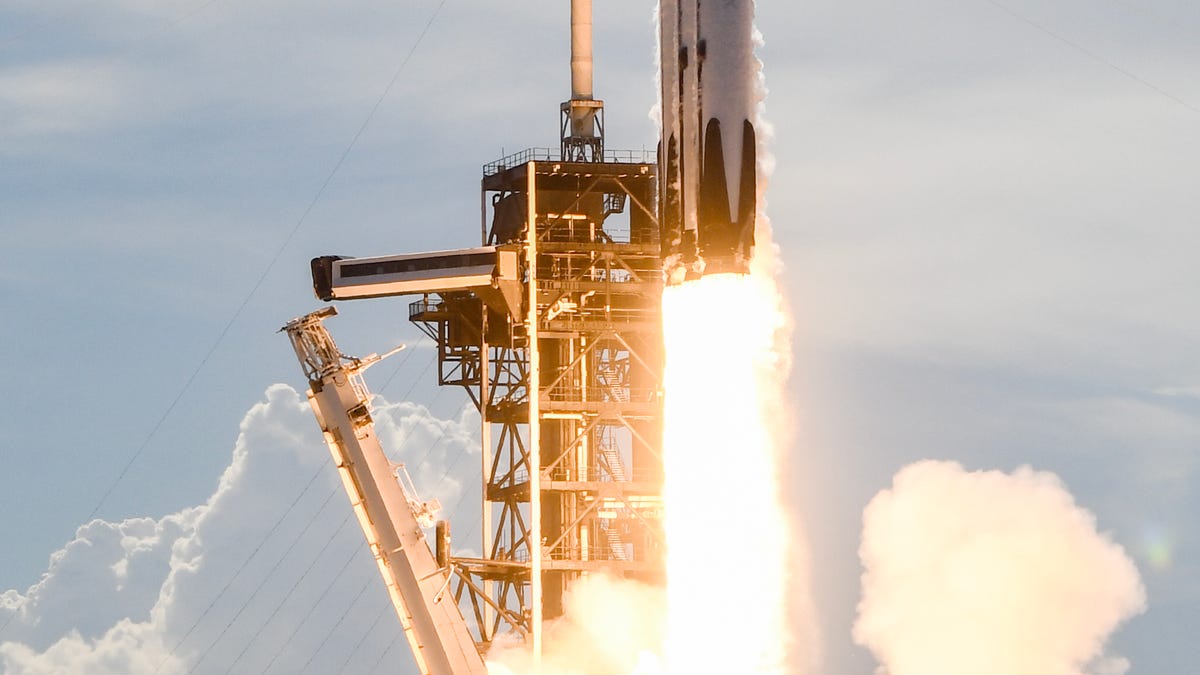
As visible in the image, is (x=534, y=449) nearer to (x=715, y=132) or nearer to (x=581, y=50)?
(x=581, y=50)

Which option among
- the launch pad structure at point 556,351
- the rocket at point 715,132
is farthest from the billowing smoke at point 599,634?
the rocket at point 715,132

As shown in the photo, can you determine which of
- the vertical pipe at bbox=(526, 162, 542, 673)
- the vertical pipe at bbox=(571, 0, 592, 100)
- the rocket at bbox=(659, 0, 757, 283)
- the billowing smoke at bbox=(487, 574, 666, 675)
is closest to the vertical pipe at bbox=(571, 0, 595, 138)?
the vertical pipe at bbox=(571, 0, 592, 100)

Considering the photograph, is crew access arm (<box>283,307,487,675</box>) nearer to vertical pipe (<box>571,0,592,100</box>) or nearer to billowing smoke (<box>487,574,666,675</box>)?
billowing smoke (<box>487,574,666,675</box>)

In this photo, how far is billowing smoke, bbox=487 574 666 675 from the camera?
12800 cm

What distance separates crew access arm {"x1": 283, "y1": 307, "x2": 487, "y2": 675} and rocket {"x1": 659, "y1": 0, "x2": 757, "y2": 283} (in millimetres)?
30440

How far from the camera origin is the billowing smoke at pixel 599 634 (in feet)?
420

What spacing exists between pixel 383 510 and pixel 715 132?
3456 cm

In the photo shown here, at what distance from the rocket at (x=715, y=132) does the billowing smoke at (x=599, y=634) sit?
3943 cm

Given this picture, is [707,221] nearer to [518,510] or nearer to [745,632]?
[745,632]

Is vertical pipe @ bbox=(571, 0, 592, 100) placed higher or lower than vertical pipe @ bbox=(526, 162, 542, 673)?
higher

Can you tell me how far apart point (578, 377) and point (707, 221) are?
150ft

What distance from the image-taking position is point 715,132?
8862 centimetres

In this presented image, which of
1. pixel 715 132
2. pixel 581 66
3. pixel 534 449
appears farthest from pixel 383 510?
pixel 715 132

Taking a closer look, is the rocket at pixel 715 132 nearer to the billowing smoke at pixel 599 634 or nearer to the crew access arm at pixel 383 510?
the crew access arm at pixel 383 510
